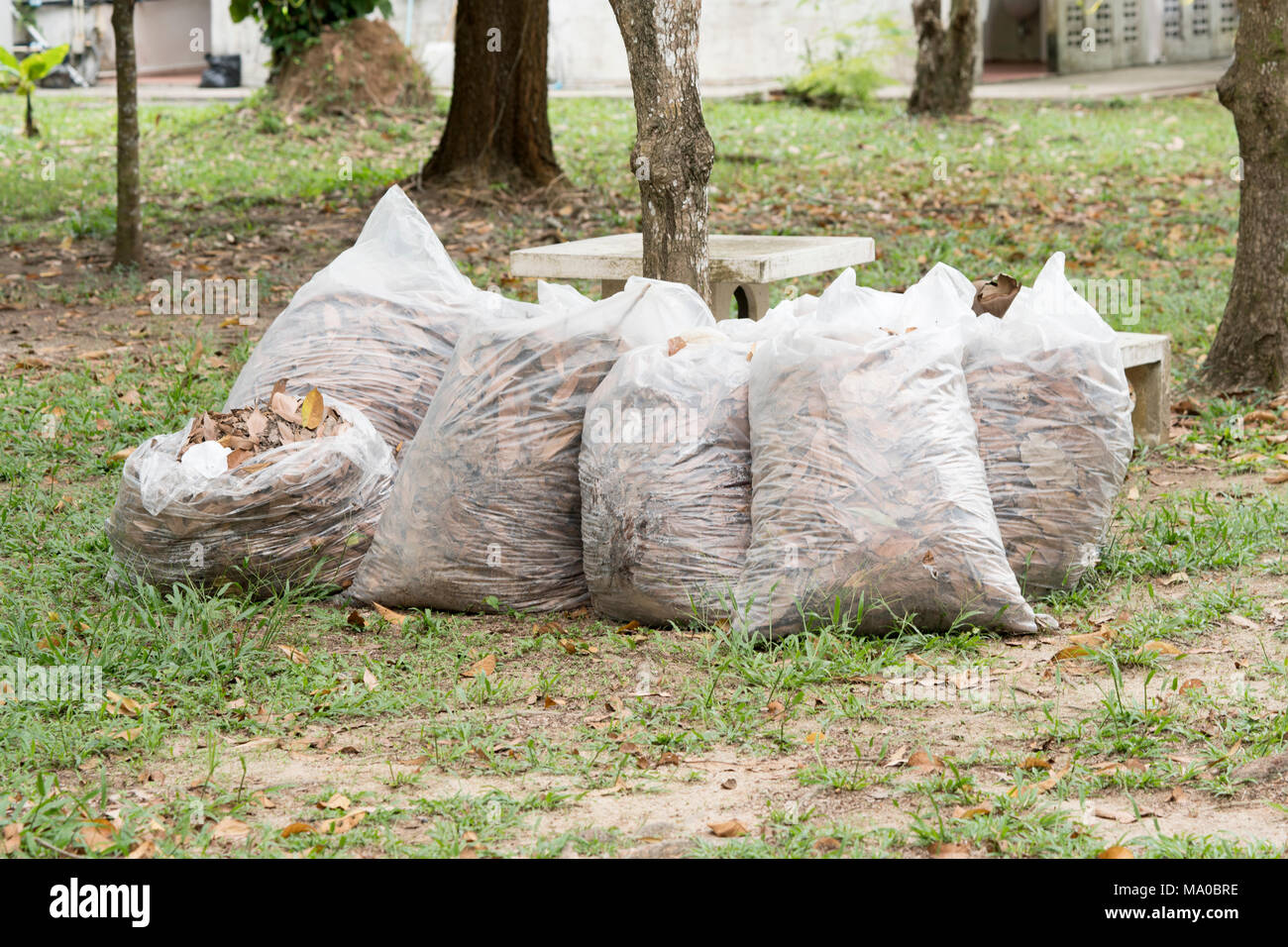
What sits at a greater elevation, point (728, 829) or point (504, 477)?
point (504, 477)

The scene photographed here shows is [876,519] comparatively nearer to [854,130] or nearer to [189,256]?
[189,256]

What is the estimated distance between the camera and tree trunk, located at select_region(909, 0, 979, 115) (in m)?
12.6

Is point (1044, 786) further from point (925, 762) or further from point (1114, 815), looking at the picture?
point (925, 762)

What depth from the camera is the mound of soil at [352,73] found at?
1157 cm

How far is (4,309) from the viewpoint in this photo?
256 inches

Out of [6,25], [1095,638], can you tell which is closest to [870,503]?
[1095,638]

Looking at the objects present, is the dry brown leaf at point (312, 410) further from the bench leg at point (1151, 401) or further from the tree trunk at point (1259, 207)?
the tree trunk at point (1259, 207)

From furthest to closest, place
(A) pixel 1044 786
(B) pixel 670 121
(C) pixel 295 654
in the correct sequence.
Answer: (B) pixel 670 121
(C) pixel 295 654
(A) pixel 1044 786

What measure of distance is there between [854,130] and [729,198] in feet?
12.0

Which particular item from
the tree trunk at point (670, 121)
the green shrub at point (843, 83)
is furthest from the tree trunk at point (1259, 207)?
the green shrub at point (843, 83)

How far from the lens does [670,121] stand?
14.0ft

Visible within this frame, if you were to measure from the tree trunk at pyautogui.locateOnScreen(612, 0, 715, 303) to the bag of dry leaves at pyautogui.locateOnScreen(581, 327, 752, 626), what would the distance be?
102cm

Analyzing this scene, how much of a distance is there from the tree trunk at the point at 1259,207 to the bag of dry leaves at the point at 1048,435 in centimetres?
200

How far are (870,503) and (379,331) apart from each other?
5.52 ft
